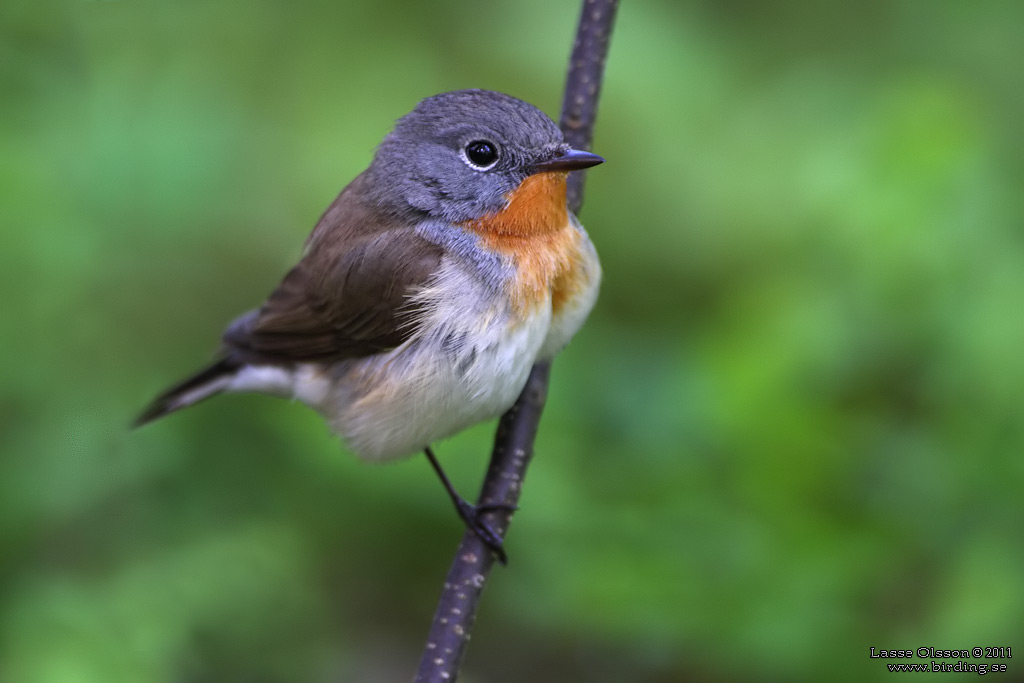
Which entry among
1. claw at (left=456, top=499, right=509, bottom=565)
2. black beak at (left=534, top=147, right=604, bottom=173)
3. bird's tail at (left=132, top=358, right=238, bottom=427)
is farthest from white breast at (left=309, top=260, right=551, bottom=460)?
bird's tail at (left=132, top=358, right=238, bottom=427)

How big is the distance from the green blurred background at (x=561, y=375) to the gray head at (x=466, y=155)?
109 centimetres

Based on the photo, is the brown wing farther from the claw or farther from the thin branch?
the claw

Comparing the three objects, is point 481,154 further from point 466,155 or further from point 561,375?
point 561,375

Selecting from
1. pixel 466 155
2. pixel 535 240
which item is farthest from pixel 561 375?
pixel 466 155

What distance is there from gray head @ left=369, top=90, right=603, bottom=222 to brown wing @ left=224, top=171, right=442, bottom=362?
105 millimetres

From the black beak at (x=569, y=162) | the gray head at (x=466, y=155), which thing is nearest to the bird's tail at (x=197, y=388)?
the gray head at (x=466, y=155)

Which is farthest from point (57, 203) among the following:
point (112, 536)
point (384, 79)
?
point (384, 79)

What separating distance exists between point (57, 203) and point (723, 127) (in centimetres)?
281

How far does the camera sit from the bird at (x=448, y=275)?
2.91 meters

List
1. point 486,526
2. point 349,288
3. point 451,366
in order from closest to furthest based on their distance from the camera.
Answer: point 486,526 < point 451,366 < point 349,288

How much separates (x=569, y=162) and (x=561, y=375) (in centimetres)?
131

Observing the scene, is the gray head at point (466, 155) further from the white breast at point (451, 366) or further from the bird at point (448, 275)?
the white breast at point (451, 366)

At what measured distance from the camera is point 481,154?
3000 millimetres

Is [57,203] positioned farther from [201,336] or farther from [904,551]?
[904,551]
